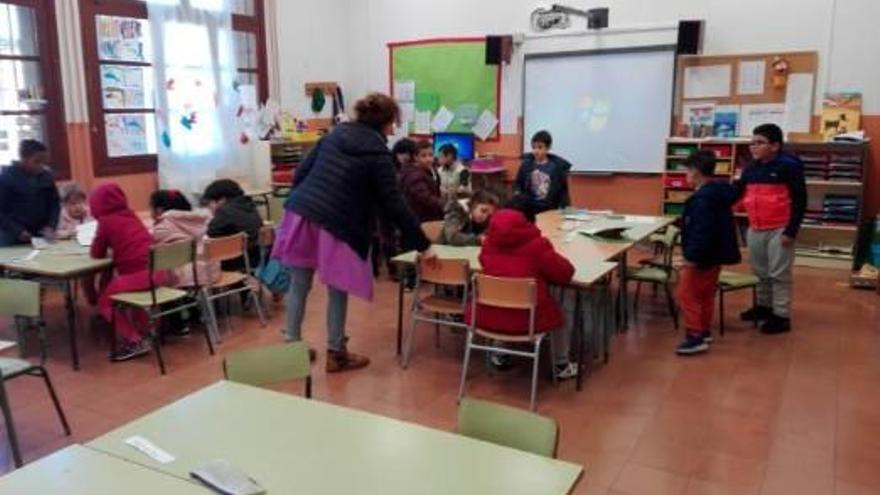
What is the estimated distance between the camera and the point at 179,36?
714 centimetres

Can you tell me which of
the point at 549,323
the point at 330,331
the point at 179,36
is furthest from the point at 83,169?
the point at 549,323

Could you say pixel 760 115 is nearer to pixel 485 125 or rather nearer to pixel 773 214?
pixel 773 214

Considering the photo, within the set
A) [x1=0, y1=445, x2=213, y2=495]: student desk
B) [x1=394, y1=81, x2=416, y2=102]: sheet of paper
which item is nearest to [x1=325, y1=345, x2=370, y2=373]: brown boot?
[x1=0, y1=445, x2=213, y2=495]: student desk

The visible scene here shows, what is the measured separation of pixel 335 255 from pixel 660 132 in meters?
4.78

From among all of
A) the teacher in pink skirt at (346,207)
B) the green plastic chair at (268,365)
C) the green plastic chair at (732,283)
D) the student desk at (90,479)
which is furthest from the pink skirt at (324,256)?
the green plastic chair at (732,283)

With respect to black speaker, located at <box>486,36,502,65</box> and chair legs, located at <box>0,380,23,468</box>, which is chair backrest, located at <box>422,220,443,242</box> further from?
black speaker, located at <box>486,36,502,65</box>

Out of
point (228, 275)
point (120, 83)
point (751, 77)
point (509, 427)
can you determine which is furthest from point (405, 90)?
point (509, 427)

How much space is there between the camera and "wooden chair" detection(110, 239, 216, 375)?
4.22 meters

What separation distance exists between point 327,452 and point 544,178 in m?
4.57

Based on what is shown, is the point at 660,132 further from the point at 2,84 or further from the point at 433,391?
the point at 2,84

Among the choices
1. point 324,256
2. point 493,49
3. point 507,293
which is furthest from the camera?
point 493,49

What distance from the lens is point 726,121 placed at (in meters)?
7.20

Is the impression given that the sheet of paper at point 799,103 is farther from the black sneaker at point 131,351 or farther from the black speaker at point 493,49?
the black sneaker at point 131,351

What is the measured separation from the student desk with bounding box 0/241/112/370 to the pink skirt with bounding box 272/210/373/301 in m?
1.17
